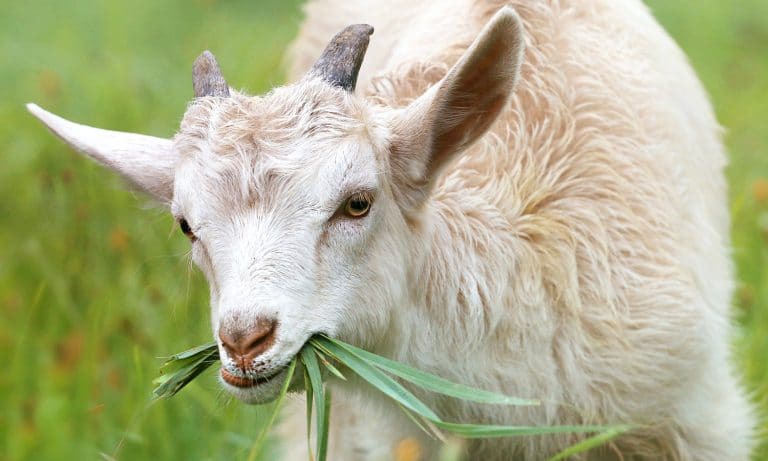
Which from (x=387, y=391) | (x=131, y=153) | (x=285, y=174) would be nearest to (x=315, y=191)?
(x=285, y=174)

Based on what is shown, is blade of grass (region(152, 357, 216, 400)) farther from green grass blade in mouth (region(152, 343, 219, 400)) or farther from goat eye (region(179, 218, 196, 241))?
goat eye (region(179, 218, 196, 241))

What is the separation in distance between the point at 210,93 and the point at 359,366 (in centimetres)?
106

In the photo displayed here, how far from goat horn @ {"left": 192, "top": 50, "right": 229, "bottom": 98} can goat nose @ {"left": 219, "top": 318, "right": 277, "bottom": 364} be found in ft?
3.15

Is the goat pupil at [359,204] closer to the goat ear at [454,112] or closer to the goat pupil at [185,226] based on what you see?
the goat ear at [454,112]

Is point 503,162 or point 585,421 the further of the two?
point 503,162

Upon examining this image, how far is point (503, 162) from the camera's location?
15.7 ft

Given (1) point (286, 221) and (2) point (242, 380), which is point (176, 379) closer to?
(2) point (242, 380)

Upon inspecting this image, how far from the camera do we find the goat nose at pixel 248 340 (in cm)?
361

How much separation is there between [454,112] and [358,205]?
437 millimetres

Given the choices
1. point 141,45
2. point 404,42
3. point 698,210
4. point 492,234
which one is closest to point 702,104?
point 698,210

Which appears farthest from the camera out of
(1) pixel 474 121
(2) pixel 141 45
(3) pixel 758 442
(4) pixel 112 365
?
(2) pixel 141 45

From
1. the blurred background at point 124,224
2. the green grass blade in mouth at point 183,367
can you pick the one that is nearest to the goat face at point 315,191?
the green grass blade in mouth at point 183,367

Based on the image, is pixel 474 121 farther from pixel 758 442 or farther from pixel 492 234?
pixel 758 442

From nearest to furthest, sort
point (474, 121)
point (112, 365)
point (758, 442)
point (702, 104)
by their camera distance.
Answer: point (474, 121) < point (758, 442) < point (702, 104) < point (112, 365)
